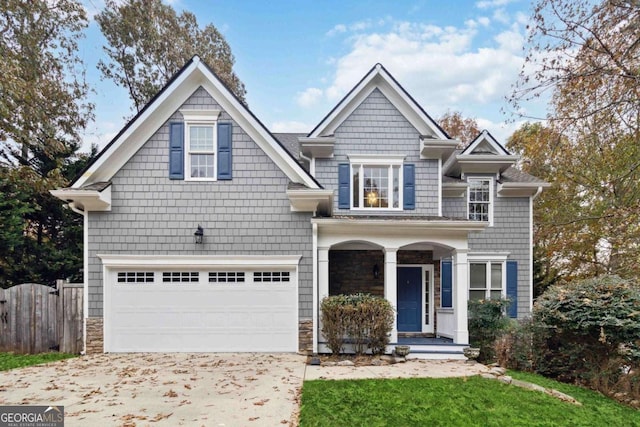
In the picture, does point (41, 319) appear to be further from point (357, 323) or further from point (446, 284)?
point (446, 284)

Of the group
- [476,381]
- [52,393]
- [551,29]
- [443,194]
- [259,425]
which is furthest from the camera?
[443,194]

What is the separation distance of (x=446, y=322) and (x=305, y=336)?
4038mm

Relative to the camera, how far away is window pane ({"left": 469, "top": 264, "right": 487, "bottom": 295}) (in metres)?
11.8

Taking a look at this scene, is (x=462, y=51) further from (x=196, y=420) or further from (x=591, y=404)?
(x=196, y=420)

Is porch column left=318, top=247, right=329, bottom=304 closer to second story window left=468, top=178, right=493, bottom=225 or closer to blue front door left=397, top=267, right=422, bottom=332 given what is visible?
blue front door left=397, top=267, right=422, bottom=332

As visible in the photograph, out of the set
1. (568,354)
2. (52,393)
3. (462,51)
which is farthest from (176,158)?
(462,51)

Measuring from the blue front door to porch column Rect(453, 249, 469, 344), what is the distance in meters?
1.85

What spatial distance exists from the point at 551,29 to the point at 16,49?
17.9 m

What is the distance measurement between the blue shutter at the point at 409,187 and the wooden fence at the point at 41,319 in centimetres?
889

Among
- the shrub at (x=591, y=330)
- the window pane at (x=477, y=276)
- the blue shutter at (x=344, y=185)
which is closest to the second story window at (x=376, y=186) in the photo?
the blue shutter at (x=344, y=185)

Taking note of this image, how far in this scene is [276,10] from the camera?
48.1ft

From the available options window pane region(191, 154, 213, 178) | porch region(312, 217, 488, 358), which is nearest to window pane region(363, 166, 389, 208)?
porch region(312, 217, 488, 358)

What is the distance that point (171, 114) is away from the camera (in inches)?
363

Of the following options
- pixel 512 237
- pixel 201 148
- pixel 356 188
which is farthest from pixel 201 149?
pixel 512 237
